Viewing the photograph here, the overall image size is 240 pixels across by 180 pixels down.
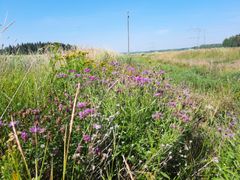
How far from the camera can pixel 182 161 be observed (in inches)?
122

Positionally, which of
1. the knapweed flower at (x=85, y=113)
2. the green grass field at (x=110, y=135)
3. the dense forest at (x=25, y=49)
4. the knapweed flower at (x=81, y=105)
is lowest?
the green grass field at (x=110, y=135)

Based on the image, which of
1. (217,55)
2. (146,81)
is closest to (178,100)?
(146,81)

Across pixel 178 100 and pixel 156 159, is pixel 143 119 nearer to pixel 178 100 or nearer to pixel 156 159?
pixel 156 159

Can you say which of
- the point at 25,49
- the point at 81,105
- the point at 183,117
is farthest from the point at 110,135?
the point at 25,49

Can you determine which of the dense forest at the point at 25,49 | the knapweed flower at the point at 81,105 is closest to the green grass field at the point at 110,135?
the knapweed flower at the point at 81,105

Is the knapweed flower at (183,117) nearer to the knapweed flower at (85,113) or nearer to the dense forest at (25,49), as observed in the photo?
the knapweed flower at (85,113)

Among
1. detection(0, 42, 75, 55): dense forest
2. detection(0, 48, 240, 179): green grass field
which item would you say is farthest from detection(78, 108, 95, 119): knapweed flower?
detection(0, 42, 75, 55): dense forest

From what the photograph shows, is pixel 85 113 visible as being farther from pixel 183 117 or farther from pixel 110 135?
pixel 183 117

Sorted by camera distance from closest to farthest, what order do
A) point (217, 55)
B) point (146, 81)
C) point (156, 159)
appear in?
point (156, 159) → point (146, 81) → point (217, 55)

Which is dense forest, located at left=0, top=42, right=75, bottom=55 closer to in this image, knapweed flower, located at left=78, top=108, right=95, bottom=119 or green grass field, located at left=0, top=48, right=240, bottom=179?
green grass field, located at left=0, top=48, right=240, bottom=179

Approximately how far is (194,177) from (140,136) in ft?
2.18

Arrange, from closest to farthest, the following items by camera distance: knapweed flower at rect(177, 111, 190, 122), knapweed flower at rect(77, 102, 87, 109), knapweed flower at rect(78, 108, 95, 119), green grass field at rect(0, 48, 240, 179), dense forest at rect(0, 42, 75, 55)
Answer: green grass field at rect(0, 48, 240, 179), knapweed flower at rect(78, 108, 95, 119), knapweed flower at rect(77, 102, 87, 109), knapweed flower at rect(177, 111, 190, 122), dense forest at rect(0, 42, 75, 55)

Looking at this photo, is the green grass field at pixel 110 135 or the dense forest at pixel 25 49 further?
the dense forest at pixel 25 49

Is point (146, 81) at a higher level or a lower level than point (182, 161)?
higher
